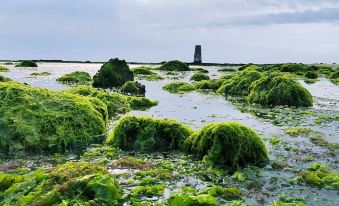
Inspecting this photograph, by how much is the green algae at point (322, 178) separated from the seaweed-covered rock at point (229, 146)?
1.36 metres

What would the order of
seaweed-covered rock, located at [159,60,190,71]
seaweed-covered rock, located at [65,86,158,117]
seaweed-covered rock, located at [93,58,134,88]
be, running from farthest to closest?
seaweed-covered rock, located at [159,60,190,71]
seaweed-covered rock, located at [93,58,134,88]
seaweed-covered rock, located at [65,86,158,117]

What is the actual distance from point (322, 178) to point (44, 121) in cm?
754

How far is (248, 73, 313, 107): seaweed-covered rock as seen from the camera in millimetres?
21094

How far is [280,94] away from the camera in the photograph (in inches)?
854

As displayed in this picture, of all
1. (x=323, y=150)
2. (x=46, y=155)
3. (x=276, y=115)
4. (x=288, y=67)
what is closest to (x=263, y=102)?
(x=276, y=115)

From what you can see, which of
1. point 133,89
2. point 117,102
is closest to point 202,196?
point 117,102

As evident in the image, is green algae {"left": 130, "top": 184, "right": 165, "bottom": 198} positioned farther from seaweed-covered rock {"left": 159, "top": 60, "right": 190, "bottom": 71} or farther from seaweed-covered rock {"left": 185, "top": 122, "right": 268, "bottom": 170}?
seaweed-covered rock {"left": 159, "top": 60, "right": 190, "bottom": 71}

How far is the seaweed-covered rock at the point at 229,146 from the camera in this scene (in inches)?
381

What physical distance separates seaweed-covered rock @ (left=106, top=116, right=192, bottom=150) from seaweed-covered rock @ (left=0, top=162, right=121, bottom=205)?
323 cm

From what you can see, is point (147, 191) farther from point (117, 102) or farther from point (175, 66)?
point (175, 66)

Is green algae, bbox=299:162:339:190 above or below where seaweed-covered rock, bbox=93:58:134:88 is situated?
below

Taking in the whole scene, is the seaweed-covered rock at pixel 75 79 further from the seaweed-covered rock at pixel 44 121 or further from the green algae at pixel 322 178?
the green algae at pixel 322 178

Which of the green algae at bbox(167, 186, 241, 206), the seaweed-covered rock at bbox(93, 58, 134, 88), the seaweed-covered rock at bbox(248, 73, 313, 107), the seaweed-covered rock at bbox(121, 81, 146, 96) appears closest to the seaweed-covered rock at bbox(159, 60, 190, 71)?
the seaweed-covered rock at bbox(93, 58, 134, 88)

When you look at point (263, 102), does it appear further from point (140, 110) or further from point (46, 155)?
point (46, 155)
